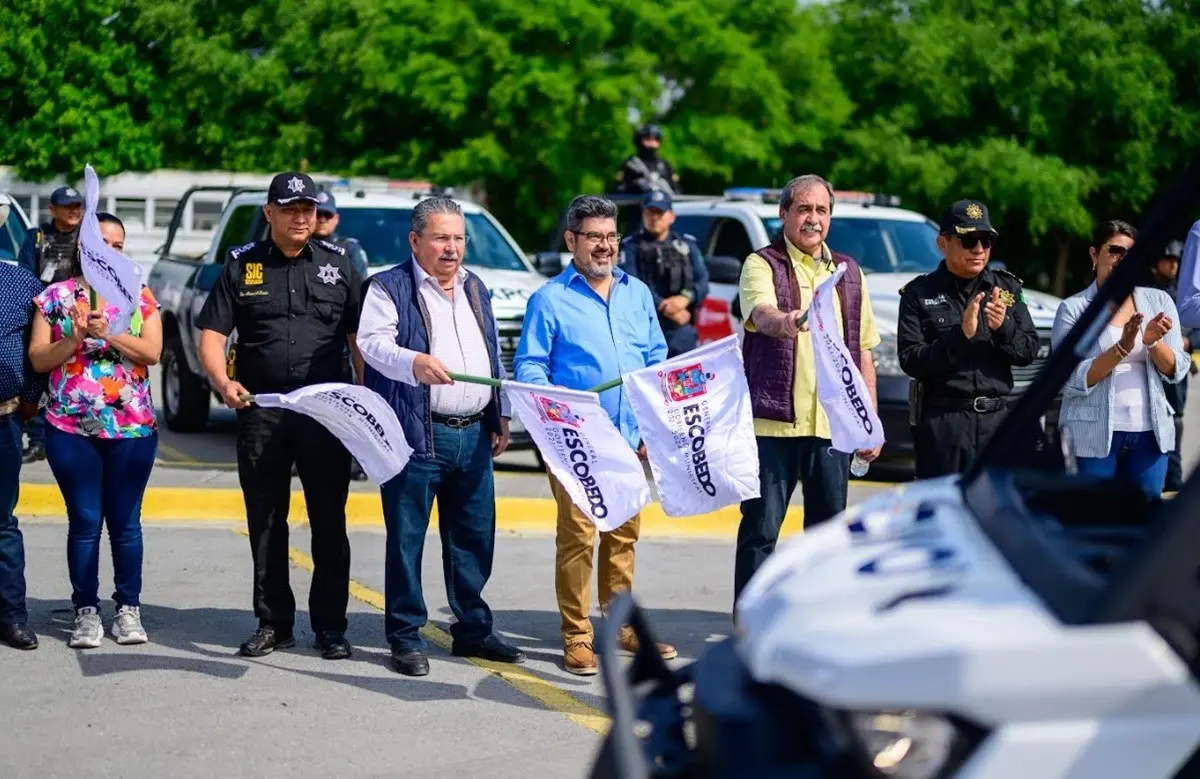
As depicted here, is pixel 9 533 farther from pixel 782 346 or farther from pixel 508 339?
pixel 508 339

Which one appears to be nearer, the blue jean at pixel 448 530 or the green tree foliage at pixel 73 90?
the blue jean at pixel 448 530

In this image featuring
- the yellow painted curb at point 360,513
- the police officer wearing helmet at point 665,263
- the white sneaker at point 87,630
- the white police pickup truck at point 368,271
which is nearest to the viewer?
the white sneaker at point 87,630

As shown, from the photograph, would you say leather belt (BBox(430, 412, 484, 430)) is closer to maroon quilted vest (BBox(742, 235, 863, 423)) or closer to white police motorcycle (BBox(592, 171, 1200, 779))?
maroon quilted vest (BBox(742, 235, 863, 423))

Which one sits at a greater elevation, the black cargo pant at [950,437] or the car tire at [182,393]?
the black cargo pant at [950,437]

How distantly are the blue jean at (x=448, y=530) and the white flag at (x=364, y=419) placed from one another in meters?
0.14

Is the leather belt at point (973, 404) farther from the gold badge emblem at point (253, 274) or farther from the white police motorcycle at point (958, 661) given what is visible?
the white police motorcycle at point (958, 661)

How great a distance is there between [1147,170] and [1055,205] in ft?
8.85

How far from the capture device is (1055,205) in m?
32.0

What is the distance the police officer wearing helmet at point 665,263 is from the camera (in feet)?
39.5

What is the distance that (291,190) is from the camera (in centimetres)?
692

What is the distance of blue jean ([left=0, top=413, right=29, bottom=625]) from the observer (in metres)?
7.21

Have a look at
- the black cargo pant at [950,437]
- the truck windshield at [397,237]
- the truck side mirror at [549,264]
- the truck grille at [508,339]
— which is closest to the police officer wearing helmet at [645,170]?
the truck windshield at [397,237]

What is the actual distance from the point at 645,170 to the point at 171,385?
15.2 ft

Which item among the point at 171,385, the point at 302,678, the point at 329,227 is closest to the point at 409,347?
the point at 302,678
